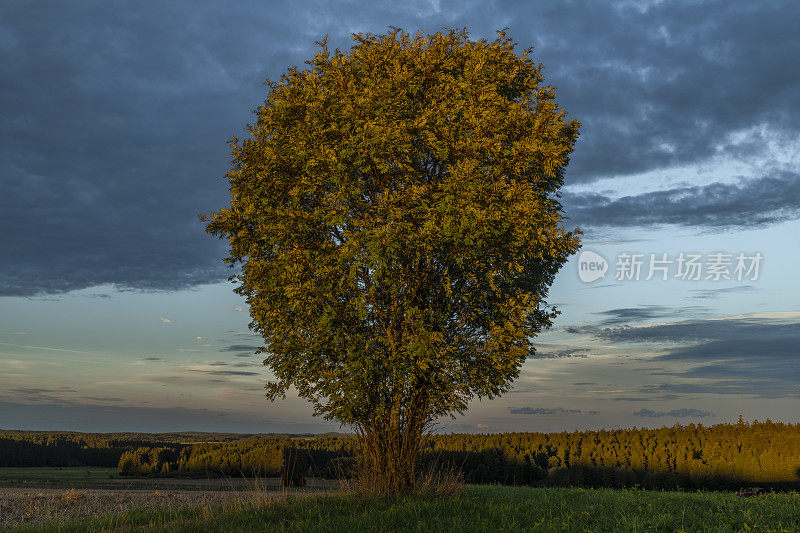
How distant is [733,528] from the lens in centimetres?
1052

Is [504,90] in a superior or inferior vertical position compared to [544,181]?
superior

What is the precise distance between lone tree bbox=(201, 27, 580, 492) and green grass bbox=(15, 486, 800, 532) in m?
2.74

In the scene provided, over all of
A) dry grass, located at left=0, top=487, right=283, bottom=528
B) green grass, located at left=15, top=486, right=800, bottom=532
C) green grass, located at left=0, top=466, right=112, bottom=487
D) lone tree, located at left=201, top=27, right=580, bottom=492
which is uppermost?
lone tree, located at left=201, top=27, right=580, bottom=492

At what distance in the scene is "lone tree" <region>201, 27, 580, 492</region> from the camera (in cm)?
1441

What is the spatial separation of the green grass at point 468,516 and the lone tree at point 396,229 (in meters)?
2.74

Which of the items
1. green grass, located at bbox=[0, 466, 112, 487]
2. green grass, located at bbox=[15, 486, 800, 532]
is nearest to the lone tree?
green grass, located at bbox=[15, 486, 800, 532]

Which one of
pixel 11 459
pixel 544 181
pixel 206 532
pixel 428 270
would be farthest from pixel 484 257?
pixel 11 459

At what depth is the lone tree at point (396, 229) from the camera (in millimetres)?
14406

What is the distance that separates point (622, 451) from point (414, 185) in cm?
2138

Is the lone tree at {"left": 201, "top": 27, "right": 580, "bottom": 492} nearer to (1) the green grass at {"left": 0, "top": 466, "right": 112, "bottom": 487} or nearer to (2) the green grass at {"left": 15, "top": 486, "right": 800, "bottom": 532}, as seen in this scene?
(2) the green grass at {"left": 15, "top": 486, "right": 800, "bottom": 532}

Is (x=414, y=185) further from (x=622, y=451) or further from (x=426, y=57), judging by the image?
(x=622, y=451)

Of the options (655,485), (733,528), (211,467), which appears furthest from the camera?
(211,467)

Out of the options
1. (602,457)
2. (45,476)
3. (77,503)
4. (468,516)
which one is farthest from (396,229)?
(45,476)

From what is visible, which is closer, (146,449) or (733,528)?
(733,528)
